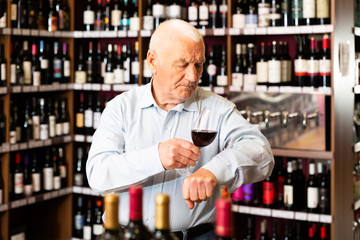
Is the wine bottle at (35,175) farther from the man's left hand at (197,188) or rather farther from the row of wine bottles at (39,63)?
the man's left hand at (197,188)

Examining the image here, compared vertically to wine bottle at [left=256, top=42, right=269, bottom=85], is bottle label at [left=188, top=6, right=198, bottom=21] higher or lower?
higher

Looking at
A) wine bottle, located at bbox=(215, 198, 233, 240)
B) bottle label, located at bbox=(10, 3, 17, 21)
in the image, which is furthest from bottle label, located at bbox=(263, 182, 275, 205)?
wine bottle, located at bbox=(215, 198, 233, 240)

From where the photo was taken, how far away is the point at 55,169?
4.47 m

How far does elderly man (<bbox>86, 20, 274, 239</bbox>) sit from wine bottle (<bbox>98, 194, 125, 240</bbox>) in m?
0.51

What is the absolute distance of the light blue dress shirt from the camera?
5.87 ft

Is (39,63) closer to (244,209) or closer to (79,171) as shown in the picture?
(79,171)

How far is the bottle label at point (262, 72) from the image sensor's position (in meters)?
3.81

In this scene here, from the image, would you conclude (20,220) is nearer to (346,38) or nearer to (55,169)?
(55,169)

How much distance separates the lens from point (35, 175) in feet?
13.9

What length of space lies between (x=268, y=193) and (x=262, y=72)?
808mm

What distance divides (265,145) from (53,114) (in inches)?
110

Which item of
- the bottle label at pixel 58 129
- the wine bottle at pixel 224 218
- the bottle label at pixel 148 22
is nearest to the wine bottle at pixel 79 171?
the bottle label at pixel 58 129

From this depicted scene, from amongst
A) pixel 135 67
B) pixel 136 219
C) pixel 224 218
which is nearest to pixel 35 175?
pixel 135 67

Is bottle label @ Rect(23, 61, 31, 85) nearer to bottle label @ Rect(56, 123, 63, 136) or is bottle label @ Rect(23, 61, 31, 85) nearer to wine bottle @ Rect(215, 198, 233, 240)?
bottle label @ Rect(56, 123, 63, 136)
